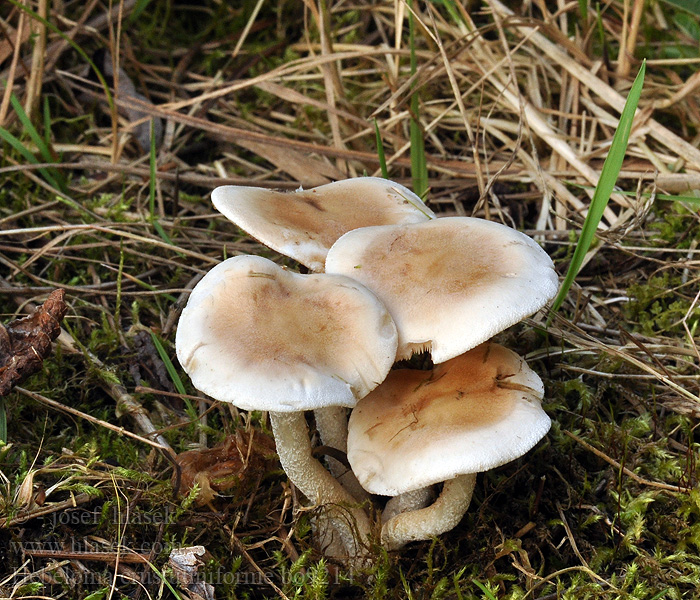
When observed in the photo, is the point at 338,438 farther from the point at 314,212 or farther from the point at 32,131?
the point at 32,131

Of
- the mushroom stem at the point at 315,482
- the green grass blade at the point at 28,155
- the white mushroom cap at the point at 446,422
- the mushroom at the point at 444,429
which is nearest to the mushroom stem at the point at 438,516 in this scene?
the mushroom at the point at 444,429

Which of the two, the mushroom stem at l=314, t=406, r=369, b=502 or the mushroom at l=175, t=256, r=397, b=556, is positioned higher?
the mushroom at l=175, t=256, r=397, b=556

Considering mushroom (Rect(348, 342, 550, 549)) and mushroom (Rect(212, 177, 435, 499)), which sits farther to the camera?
mushroom (Rect(212, 177, 435, 499))

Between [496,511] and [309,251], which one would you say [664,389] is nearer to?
[496,511]

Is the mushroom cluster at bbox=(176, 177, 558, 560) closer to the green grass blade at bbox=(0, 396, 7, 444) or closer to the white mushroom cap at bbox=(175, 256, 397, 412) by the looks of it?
the white mushroom cap at bbox=(175, 256, 397, 412)

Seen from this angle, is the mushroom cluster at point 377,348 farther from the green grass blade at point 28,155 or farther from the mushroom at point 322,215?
the green grass blade at point 28,155

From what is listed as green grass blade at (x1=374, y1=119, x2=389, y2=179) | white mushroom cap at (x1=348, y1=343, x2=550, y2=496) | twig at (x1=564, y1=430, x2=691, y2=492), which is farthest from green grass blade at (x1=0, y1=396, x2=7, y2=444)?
twig at (x1=564, y1=430, x2=691, y2=492)

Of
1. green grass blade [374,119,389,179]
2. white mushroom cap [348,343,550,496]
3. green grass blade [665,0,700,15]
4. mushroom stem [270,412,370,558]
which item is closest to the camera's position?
white mushroom cap [348,343,550,496]
